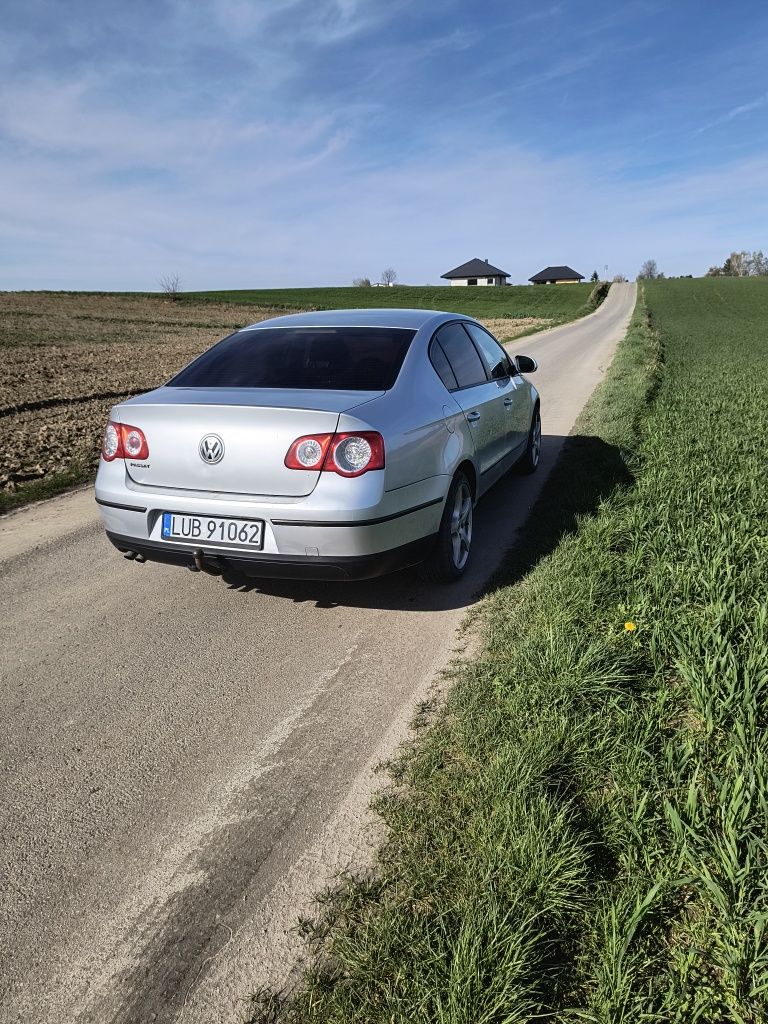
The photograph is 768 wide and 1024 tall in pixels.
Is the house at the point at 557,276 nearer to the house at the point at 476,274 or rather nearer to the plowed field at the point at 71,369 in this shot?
the house at the point at 476,274

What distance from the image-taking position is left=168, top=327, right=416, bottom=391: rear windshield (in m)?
3.78

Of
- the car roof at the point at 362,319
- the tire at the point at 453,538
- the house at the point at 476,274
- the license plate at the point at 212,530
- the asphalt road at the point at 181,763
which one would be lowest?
the asphalt road at the point at 181,763

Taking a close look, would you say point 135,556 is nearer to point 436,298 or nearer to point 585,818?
point 585,818

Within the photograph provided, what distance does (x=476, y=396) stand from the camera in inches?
187

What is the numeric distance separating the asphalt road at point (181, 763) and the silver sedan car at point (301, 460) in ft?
1.41

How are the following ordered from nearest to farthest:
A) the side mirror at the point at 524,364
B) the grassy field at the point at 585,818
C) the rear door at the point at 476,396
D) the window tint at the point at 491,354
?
1. the grassy field at the point at 585,818
2. the rear door at the point at 476,396
3. the window tint at the point at 491,354
4. the side mirror at the point at 524,364

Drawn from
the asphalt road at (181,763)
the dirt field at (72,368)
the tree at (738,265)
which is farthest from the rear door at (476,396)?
the tree at (738,265)

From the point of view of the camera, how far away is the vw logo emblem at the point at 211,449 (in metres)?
3.38

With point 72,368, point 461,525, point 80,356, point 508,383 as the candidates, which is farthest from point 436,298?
point 461,525

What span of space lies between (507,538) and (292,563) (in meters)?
2.17

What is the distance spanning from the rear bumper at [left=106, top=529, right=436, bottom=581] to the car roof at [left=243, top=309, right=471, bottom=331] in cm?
156

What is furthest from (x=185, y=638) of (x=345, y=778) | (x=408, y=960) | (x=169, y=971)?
(x=408, y=960)

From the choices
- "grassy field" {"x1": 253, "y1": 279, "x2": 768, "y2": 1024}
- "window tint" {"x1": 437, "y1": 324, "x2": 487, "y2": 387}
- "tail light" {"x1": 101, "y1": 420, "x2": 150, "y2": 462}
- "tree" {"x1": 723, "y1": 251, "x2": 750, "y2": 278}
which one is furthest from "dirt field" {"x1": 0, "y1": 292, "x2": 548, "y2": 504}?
"tree" {"x1": 723, "y1": 251, "x2": 750, "y2": 278}

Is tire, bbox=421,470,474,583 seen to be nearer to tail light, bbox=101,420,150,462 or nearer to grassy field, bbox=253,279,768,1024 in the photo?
grassy field, bbox=253,279,768,1024
